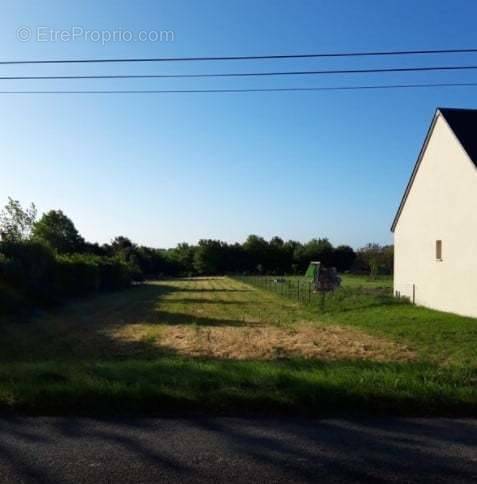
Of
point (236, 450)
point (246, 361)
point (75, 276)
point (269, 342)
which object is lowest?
point (269, 342)

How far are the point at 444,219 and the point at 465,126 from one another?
141 inches

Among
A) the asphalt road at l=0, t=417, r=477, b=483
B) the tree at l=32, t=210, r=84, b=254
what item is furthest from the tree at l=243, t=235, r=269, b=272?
the asphalt road at l=0, t=417, r=477, b=483

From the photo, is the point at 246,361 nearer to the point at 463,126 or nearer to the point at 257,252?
the point at 463,126

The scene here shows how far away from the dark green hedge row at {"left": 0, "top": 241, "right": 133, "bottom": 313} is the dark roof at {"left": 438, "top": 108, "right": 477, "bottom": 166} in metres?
18.6

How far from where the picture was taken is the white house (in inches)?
787

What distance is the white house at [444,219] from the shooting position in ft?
65.6

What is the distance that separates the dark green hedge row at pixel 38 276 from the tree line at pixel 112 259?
4 cm

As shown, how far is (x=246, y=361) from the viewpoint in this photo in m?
10.0

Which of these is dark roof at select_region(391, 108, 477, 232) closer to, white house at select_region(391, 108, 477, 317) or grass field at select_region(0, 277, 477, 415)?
white house at select_region(391, 108, 477, 317)

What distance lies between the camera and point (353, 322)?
21.3 meters

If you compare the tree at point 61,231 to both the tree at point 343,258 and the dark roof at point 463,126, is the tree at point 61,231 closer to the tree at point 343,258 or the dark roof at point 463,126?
the tree at point 343,258

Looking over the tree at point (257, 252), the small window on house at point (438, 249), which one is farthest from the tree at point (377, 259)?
the small window on house at point (438, 249)

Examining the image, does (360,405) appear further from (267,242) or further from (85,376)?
(267,242)

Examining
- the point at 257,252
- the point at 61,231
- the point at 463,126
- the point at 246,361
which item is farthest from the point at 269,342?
the point at 257,252
